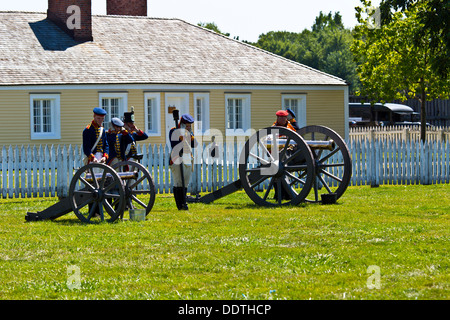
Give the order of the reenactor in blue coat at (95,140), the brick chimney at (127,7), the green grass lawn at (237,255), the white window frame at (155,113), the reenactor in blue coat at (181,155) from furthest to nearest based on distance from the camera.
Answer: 1. the brick chimney at (127,7)
2. the white window frame at (155,113)
3. the reenactor in blue coat at (181,155)
4. the reenactor in blue coat at (95,140)
5. the green grass lawn at (237,255)

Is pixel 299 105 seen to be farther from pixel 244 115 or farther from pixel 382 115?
pixel 382 115

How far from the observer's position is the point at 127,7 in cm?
3884

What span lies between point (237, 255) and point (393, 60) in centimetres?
2589

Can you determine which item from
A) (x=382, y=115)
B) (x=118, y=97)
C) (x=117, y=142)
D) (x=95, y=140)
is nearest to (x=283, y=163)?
(x=117, y=142)

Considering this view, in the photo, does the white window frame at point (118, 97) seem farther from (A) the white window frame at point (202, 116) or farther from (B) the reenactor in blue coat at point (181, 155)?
(B) the reenactor in blue coat at point (181, 155)

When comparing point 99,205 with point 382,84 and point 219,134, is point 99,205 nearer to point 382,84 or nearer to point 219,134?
point 219,134

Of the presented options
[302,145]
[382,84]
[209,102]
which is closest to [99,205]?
[302,145]

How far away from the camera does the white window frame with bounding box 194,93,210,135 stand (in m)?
32.0

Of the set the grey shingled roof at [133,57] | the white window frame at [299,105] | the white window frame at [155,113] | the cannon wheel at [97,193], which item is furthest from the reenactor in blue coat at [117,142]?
the white window frame at [299,105]

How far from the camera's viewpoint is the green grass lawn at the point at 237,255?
7355 millimetres

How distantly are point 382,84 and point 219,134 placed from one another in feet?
23.1

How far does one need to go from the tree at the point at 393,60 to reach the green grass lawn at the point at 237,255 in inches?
781

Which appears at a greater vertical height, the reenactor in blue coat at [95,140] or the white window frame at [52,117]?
the white window frame at [52,117]

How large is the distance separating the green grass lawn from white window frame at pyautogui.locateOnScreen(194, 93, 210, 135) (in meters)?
17.8
